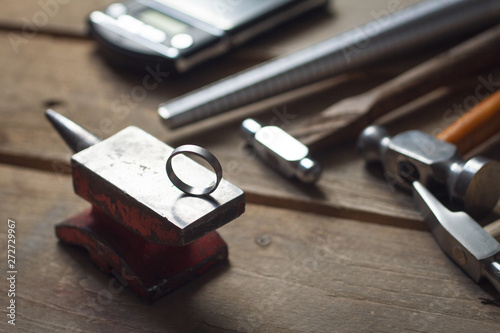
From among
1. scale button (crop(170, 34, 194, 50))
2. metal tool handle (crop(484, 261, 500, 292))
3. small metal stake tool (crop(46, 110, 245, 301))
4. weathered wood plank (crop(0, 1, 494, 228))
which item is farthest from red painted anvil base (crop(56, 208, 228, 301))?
scale button (crop(170, 34, 194, 50))

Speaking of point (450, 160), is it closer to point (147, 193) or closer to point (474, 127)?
point (474, 127)

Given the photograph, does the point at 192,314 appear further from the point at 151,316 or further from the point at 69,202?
the point at 69,202

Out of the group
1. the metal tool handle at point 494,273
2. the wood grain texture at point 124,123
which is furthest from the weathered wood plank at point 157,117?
the metal tool handle at point 494,273

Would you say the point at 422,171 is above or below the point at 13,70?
above

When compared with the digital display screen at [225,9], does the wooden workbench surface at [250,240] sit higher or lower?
lower

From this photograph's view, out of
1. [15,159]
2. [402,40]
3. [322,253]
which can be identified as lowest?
[15,159]

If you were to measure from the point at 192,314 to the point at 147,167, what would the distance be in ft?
0.47

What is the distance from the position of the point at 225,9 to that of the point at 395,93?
1.10ft

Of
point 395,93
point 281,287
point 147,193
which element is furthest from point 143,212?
point 395,93

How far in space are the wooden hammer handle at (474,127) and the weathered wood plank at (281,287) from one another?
0.43 ft

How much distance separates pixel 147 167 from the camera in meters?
0.59

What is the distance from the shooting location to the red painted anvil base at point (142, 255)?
610 mm

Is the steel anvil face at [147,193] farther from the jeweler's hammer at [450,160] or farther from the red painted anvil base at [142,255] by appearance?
the jeweler's hammer at [450,160]

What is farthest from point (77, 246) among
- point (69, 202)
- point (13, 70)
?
point (13, 70)
